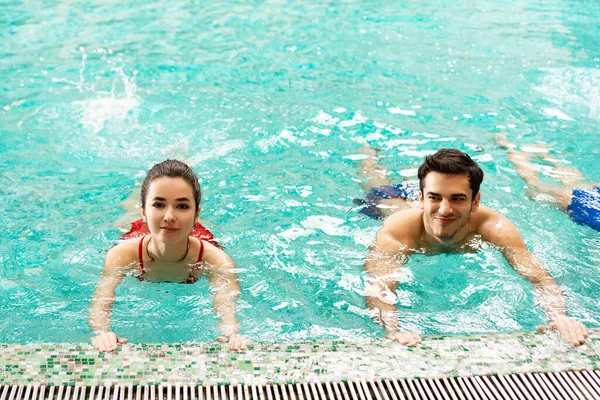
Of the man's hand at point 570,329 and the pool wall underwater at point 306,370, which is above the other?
the pool wall underwater at point 306,370

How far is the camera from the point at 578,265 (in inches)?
187

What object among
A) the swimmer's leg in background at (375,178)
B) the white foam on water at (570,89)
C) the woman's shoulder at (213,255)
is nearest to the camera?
the woman's shoulder at (213,255)

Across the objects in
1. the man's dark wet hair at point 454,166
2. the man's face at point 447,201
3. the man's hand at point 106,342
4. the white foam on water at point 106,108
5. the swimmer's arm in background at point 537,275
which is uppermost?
the man's dark wet hair at point 454,166

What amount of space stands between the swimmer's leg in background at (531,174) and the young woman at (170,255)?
9.16 feet

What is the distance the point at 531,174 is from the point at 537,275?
1.93 meters

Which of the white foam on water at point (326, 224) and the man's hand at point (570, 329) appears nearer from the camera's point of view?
the man's hand at point (570, 329)

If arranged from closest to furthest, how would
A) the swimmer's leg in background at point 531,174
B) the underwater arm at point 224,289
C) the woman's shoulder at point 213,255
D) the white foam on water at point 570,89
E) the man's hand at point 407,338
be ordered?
the man's hand at point 407,338, the underwater arm at point 224,289, the woman's shoulder at point 213,255, the swimmer's leg in background at point 531,174, the white foam on water at point 570,89

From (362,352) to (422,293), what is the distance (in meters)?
1.11

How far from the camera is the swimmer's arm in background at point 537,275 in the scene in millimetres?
3738

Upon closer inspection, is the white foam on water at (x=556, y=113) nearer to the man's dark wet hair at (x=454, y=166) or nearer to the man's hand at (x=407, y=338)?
the man's dark wet hair at (x=454, y=166)

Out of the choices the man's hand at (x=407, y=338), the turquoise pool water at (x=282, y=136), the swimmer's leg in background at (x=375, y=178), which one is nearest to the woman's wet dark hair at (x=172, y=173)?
the turquoise pool water at (x=282, y=136)

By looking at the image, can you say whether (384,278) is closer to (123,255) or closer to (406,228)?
(406,228)

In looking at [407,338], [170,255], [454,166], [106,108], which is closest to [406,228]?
[454,166]

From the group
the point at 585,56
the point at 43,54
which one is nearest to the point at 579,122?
the point at 585,56
